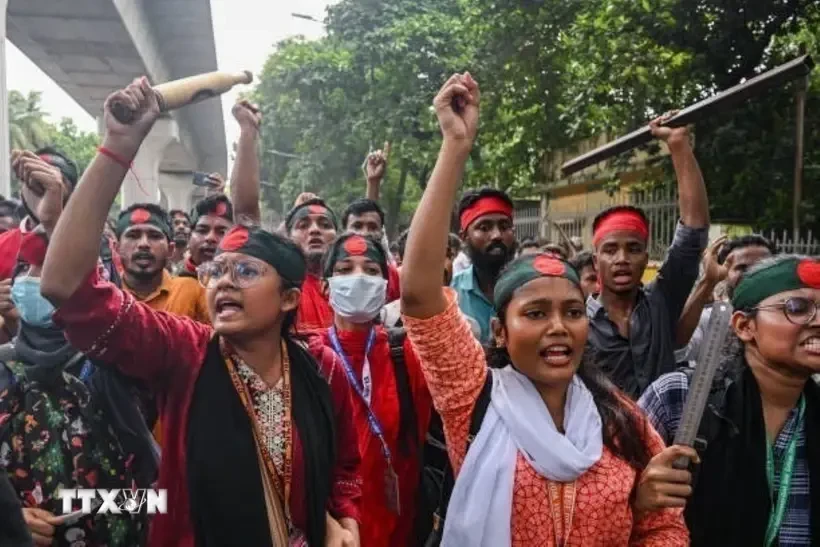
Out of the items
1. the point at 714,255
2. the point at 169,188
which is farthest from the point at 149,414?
the point at 169,188

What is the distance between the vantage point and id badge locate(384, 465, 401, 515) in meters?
3.17

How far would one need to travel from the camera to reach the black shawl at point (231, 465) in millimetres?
2209

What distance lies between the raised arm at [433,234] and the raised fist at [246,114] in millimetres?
1756

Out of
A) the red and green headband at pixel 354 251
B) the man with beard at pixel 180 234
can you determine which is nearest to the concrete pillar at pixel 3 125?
the man with beard at pixel 180 234

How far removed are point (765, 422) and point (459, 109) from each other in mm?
1303

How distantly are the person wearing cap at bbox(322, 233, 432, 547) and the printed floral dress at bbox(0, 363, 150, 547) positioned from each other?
3.02ft

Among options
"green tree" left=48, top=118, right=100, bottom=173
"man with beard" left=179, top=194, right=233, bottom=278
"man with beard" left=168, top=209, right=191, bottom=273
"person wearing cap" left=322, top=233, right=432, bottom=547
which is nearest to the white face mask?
"person wearing cap" left=322, top=233, right=432, bottom=547

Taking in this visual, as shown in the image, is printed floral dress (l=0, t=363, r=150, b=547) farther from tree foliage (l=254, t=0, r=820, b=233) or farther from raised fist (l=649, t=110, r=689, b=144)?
tree foliage (l=254, t=0, r=820, b=233)

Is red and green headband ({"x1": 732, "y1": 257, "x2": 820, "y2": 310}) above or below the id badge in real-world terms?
above

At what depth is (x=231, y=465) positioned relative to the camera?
87.9 inches

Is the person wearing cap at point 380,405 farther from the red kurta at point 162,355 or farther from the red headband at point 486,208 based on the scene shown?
the red headband at point 486,208

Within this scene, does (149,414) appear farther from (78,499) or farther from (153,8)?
(153,8)

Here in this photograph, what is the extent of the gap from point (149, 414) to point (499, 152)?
39.5 feet

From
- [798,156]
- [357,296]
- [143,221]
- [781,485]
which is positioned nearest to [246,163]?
[143,221]
